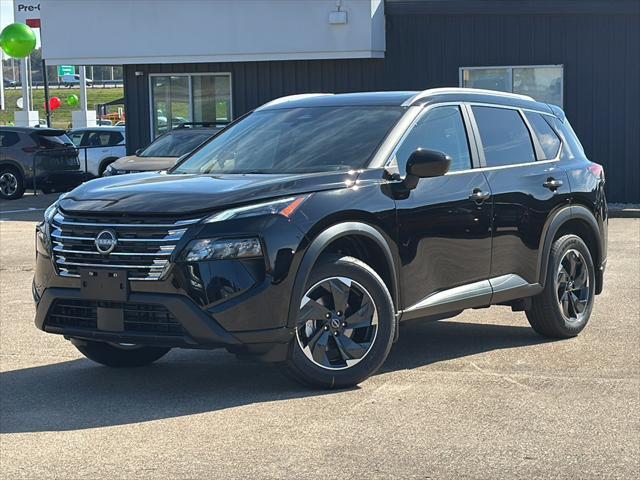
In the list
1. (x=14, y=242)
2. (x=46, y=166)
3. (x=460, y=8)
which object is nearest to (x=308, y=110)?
(x=14, y=242)

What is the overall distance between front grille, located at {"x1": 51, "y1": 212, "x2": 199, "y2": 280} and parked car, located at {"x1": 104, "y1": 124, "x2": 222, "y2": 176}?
421 inches

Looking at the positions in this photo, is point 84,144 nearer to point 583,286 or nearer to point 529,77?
point 529,77

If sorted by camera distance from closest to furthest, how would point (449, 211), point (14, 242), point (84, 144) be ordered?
point (449, 211), point (14, 242), point (84, 144)

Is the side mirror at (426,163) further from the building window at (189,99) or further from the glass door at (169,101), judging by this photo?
the glass door at (169,101)

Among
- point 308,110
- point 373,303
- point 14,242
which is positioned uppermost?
point 308,110

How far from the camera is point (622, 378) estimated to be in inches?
278

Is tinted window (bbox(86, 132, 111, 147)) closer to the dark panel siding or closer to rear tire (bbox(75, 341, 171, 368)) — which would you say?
the dark panel siding

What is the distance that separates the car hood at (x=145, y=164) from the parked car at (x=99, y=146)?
957cm

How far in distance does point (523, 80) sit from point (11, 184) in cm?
1104

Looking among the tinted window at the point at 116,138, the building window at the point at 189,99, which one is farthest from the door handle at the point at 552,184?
the tinted window at the point at 116,138

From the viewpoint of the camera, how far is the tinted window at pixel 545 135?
27.9 feet

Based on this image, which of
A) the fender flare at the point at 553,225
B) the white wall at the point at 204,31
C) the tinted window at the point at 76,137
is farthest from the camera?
the tinted window at the point at 76,137

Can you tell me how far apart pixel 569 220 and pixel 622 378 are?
5.60 ft

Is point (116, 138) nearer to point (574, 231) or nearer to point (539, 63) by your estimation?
point (539, 63)
